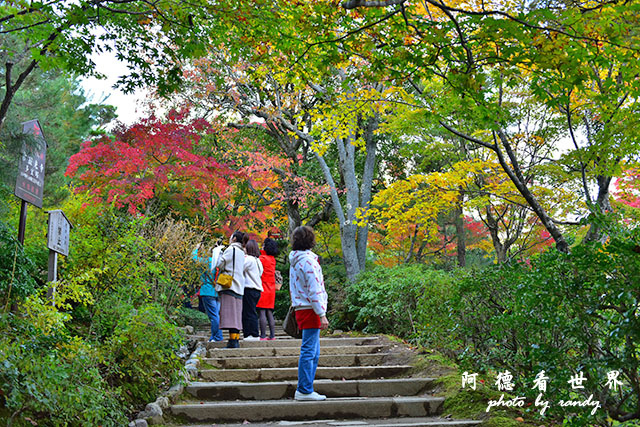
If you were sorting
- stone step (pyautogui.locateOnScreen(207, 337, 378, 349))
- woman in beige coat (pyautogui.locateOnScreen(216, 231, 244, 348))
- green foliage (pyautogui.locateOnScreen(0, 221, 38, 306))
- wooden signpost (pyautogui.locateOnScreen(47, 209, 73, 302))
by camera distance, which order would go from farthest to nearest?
stone step (pyautogui.locateOnScreen(207, 337, 378, 349)), woman in beige coat (pyautogui.locateOnScreen(216, 231, 244, 348)), green foliage (pyautogui.locateOnScreen(0, 221, 38, 306)), wooden signpost (pyautogui.locateOnScreen(47, 209, 73, 302))

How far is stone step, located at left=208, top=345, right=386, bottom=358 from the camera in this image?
752cm

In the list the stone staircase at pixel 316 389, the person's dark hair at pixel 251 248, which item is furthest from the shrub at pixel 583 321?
the person's dark hair at pixel 251 248

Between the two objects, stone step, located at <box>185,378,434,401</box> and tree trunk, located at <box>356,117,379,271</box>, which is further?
tree trunk, located at <box>356,117,379,271</box>

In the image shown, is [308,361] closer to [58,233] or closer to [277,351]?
[58,233]

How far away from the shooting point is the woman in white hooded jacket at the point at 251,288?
324 inches

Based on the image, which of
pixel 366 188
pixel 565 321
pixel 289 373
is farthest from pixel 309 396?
pixel 366 188

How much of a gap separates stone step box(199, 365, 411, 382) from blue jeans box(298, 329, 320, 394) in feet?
4.08

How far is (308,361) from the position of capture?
5117 millimetres

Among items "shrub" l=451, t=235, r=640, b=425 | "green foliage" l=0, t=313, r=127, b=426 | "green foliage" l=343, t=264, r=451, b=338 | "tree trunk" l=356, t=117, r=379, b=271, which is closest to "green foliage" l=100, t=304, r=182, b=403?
"green foliage" l=0, t=313, r=127, b=426

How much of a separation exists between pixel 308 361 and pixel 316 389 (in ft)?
1.93

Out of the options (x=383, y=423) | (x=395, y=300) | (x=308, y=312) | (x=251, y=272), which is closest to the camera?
(x=383, y=423)

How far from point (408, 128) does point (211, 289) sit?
427 cm

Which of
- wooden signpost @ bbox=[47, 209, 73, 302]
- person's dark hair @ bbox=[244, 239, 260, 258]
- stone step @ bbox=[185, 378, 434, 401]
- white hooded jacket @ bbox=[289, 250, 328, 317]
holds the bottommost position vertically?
stone step @ bbox=[185, 378, 434, 401]

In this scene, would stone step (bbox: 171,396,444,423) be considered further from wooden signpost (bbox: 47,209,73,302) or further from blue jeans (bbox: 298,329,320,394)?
wooden signpost (bbox: 47,209,73,302)
